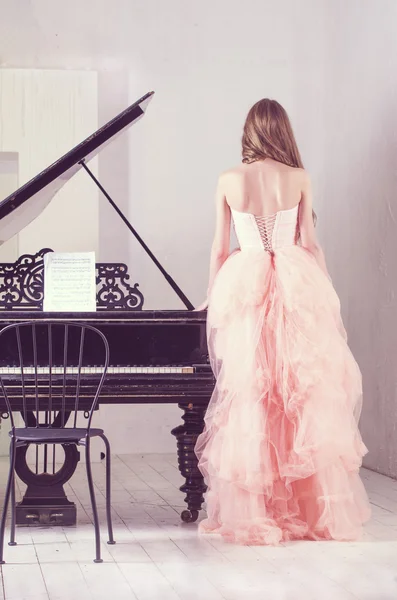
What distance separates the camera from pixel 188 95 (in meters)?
6.88

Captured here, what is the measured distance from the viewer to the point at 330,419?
12.3ft

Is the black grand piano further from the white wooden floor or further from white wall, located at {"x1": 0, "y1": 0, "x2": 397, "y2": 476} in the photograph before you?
white wall, located at {"x1": 0, "y1": 0, "x2": 397, "y2": 476}

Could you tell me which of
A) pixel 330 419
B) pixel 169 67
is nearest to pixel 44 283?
pixel 330 419

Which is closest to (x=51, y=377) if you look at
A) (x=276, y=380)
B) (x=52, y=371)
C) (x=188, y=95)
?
(x=52, y=371)

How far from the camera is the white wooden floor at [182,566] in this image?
9.75 ft

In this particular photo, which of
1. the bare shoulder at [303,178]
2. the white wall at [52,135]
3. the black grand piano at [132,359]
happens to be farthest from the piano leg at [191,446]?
the white wall at [52,135]

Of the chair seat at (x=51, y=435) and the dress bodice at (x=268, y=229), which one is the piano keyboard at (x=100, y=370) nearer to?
the chair seat at (x=51, y=435)

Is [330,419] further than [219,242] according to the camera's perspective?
No

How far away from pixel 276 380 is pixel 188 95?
11.8 ft

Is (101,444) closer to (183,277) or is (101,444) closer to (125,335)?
(183,277)

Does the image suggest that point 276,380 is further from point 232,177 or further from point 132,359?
point 232,177

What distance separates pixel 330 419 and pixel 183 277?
3304 mm

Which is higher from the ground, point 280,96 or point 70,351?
point 280,96

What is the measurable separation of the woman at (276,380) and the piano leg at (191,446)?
157mm
